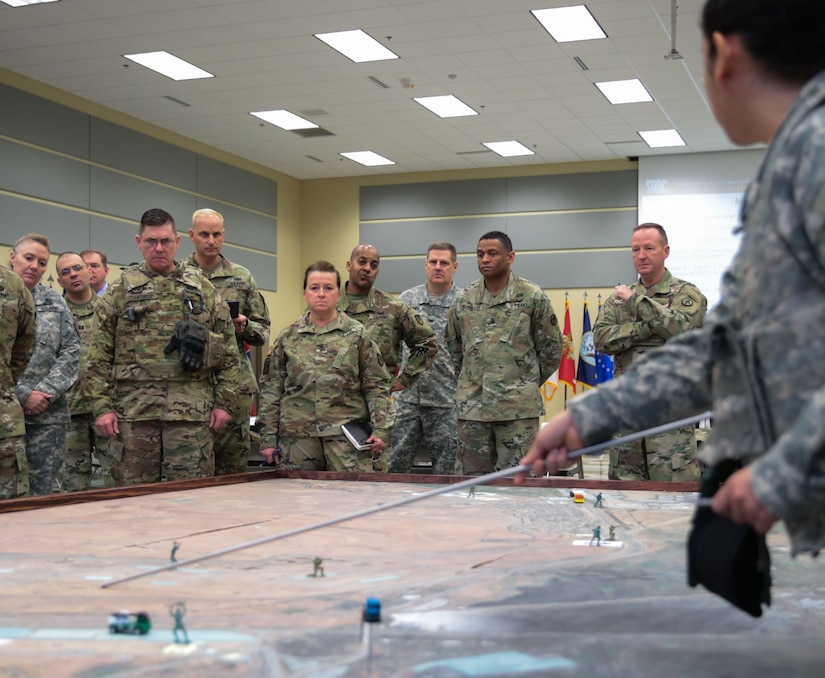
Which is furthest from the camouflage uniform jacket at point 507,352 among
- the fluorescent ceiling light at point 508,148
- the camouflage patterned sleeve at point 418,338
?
the fluorescent ceiling light at point 508,148

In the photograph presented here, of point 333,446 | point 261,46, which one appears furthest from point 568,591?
point 261,46

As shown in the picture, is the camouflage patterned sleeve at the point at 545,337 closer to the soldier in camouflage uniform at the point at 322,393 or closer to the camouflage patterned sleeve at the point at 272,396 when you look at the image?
the soldier in camouflage uniform at the point at 322,393

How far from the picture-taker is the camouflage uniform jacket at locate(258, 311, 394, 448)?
13.4 ft

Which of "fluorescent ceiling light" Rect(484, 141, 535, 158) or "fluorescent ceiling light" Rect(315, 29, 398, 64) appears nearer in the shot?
"fluorescent ceiling light" Rect(315, 29, 398, 64)

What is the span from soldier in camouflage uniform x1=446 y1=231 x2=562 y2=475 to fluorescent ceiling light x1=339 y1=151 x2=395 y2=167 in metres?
7.20

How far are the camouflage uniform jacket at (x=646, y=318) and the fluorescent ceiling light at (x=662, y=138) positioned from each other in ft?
21.7

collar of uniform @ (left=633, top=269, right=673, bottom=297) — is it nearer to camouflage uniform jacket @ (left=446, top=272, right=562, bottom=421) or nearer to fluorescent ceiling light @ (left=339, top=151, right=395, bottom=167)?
camouflage uniform jacket @ (left=446, top=272, right=562, bottom=421)

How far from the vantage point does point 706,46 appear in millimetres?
1218

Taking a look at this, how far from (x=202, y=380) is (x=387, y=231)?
9039mm

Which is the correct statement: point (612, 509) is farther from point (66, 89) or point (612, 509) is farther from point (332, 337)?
point (66, 89)

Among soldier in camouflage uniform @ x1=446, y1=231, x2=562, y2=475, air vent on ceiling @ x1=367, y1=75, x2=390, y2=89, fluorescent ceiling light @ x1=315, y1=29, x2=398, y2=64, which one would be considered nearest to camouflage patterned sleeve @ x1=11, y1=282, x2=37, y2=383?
soldier in camouflage uniform @ x1=446, y1=231, x2=562, y2=475

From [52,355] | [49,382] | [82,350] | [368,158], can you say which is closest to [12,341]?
[49,382]

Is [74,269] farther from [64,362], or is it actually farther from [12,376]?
[12,376]

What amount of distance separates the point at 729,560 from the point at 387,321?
13.4 ft
